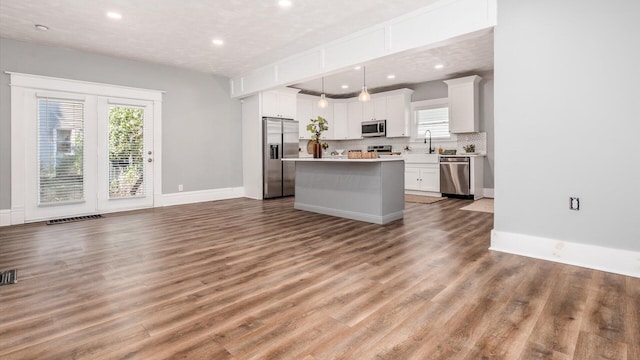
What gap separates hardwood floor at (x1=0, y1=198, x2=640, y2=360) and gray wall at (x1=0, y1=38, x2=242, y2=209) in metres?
2.60

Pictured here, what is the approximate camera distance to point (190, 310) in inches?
79.1

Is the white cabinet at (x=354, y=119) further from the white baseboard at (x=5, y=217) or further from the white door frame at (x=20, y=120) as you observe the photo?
the white baseboard at (x=5, y=217)

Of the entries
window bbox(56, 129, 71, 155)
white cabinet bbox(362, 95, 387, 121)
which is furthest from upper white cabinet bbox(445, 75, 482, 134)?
window bbox(56, 129, 71, 155)

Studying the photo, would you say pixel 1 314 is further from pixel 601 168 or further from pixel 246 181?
pixel 246 181

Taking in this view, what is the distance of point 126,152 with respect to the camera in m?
5.80

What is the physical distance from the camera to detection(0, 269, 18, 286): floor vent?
2.47 metres

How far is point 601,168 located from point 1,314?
14.4 feet

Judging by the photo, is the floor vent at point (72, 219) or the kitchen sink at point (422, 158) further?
the kitchen sink at point (422, 158)

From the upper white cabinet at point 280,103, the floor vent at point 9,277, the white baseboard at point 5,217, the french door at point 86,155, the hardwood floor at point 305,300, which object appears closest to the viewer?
the hardwood floor at point 305,300

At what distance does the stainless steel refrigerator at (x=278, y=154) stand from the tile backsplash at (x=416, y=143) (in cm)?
144

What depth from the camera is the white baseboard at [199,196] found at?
249 inches

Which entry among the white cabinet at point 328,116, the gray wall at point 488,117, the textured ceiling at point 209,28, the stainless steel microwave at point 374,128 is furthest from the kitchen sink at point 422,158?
the white cabinet at point 328,116

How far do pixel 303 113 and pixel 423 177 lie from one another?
345 centimetres

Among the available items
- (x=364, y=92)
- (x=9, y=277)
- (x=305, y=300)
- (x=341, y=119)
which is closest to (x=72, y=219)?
(x=9, y=277)
